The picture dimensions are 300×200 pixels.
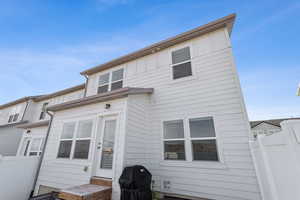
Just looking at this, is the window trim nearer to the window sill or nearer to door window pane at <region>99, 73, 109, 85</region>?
the window sill

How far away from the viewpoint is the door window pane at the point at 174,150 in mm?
4355

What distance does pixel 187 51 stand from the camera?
5.43 m

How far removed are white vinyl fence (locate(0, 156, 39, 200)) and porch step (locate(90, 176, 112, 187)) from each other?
11.0 feet

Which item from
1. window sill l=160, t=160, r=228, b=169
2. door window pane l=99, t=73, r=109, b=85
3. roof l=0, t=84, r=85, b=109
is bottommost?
window sill l=160, t=160, r=228, b=169

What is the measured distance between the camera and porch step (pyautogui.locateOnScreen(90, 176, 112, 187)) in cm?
366

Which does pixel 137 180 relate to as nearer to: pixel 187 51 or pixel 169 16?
pixel 187 51

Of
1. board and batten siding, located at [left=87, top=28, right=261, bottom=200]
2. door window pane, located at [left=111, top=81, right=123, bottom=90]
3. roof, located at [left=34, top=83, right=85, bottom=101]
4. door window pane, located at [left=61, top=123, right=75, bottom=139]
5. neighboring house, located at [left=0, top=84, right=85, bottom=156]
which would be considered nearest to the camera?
board and batten siding, located at [left=87, top=28, right=261, bottom=200]

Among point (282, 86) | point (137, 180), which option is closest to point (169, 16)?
point (137, 180)

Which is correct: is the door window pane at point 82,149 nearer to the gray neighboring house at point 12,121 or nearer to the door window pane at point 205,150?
the door window pane at point 205,150

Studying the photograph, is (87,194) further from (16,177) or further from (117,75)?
(117,75)

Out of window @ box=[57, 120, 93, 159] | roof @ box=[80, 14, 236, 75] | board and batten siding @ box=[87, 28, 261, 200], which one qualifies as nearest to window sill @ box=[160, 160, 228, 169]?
board and batten siding @ box=[87, 28, 261, 200]

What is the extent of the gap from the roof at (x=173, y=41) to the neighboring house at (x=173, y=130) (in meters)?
0.04

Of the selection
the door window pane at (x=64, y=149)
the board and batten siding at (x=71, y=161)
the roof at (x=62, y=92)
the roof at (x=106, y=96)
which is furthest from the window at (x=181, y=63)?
the roof at (x=62, y=92)

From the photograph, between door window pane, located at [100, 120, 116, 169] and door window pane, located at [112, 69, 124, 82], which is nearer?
door window pane, located at [100, 120, 116, 169]
